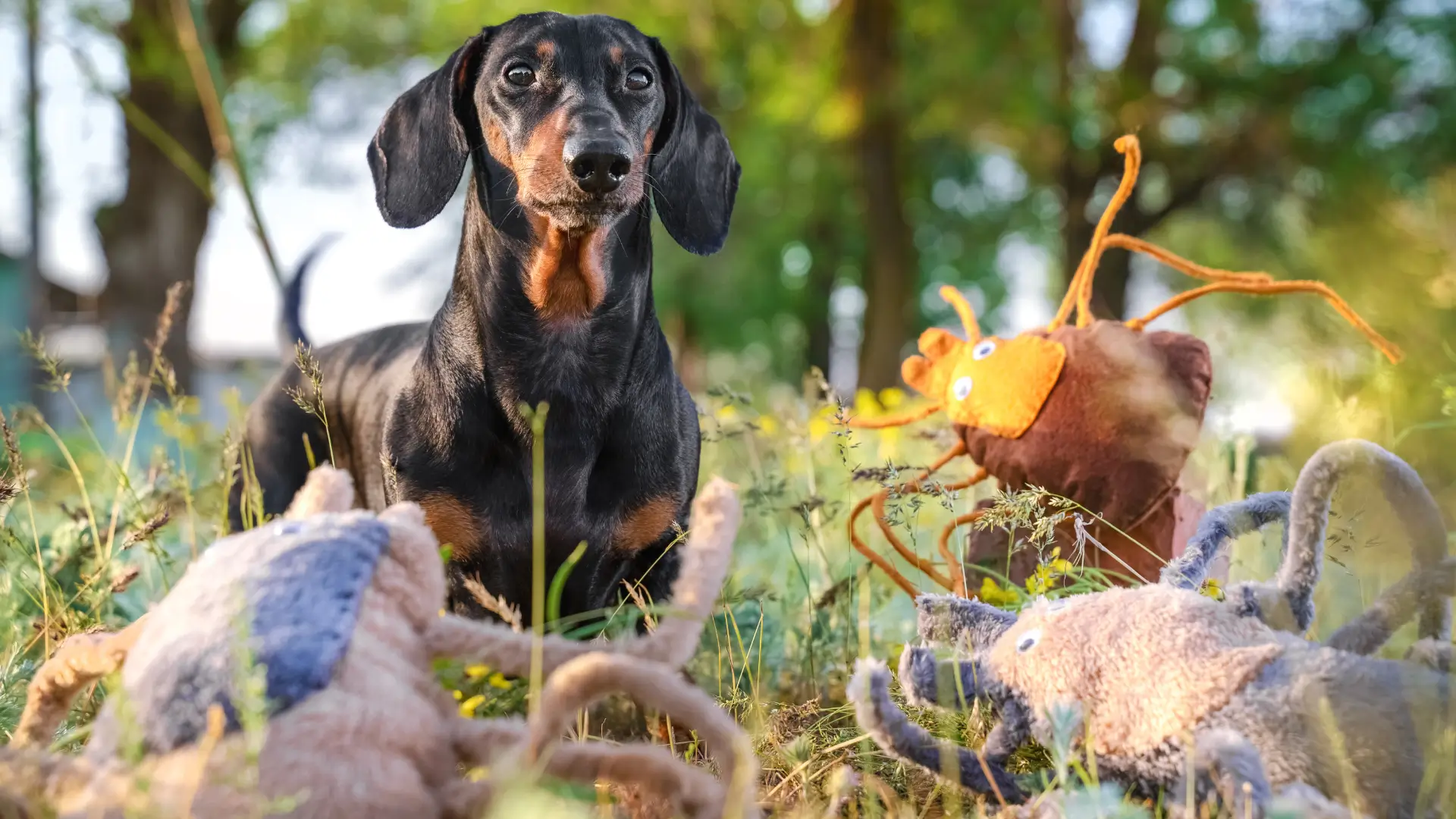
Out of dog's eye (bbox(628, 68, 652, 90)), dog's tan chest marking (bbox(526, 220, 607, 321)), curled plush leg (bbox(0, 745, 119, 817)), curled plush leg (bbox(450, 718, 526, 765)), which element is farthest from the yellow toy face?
curled plush leg (bbox(0, 745, 119, 817))

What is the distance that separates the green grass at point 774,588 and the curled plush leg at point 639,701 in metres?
0.08

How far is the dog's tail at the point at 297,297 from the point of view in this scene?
3838mm

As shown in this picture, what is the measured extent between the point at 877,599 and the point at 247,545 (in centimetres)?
213

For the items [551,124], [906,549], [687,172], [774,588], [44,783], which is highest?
[551,124]

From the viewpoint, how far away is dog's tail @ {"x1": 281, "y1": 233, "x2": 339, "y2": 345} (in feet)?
12.6

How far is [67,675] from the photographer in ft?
4.50

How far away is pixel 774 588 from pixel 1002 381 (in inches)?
33.7

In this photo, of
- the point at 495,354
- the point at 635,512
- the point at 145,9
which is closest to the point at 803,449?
the point at 635,512

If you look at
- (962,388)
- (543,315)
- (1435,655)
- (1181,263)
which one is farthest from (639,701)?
(1181,263)

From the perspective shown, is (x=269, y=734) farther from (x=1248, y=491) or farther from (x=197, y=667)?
(x=1248, y=491)

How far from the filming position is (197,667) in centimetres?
119

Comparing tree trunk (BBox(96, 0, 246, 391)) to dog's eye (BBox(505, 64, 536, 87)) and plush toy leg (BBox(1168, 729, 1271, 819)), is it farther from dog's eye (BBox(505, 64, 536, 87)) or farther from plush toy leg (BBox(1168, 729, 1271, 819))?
plush toy leg (BBox(1168, 729, 1271, 819))

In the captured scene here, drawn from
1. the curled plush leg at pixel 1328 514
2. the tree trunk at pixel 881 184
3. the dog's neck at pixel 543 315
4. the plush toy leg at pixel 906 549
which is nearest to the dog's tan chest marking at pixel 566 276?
the dog's neck at pixel 543 315

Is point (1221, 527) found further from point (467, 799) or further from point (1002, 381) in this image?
point (467, 799)
